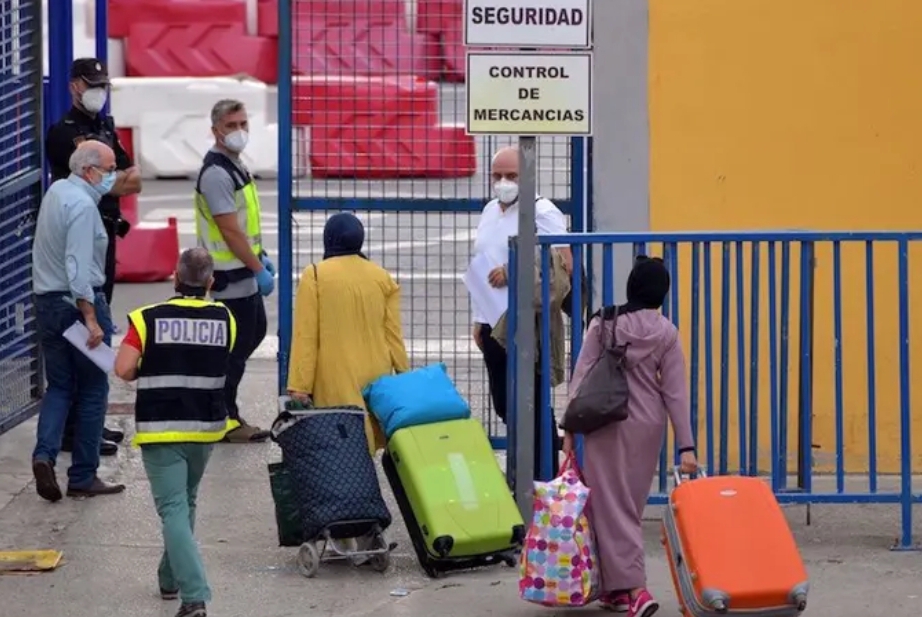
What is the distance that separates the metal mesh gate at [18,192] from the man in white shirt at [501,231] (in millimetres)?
2752

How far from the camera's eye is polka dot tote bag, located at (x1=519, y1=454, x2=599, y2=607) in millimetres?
7332

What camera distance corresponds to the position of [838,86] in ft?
31.0

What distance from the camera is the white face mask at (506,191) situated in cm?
898

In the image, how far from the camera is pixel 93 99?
32.3ft

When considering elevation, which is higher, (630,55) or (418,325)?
(630,55)

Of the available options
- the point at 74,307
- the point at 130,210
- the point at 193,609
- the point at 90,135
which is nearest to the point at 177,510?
the point at 193,609

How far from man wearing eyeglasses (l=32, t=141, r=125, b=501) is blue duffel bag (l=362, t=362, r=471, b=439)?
4.63 ft

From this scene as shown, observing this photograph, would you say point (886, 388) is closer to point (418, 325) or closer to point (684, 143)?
point (684, 143)

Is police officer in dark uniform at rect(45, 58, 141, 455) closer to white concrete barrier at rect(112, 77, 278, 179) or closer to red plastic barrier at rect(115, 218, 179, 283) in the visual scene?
red plastic barrier at rect(115, 218, 179, 283)

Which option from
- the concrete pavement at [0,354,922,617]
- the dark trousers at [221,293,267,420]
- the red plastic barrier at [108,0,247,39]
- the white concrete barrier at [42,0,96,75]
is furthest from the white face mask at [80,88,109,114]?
the red plastic barrier at [108,0,247,39]

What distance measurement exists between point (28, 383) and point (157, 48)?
Answer: 48.8 feet

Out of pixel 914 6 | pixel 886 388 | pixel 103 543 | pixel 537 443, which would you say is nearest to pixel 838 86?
pixel 914 6

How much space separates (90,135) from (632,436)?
147 inches

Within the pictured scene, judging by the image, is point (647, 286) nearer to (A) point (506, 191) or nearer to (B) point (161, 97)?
(A) point (506, 191)
